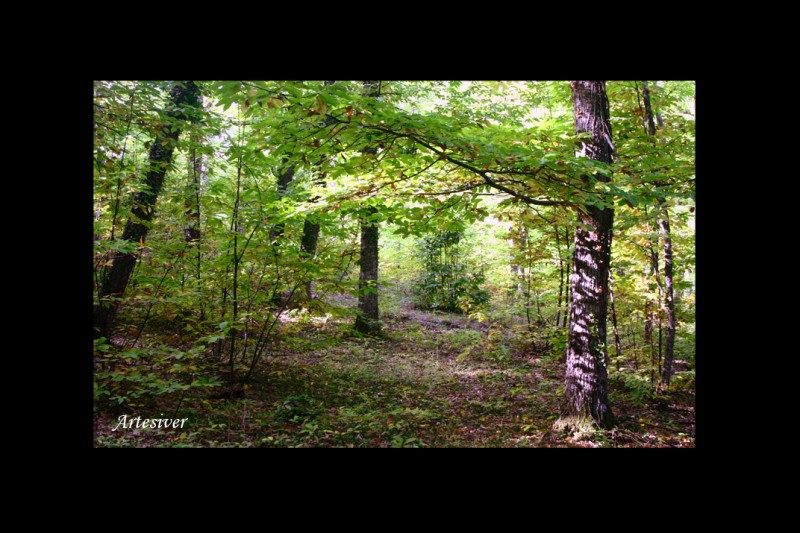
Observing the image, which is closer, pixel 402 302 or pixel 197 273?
pixel 197 273

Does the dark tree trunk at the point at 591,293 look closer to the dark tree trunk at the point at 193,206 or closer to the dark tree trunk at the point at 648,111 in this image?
the dark tree trunk at the point at 648,111

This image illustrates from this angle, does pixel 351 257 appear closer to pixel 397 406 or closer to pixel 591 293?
pixel 397 406

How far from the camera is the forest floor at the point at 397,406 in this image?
3587mm

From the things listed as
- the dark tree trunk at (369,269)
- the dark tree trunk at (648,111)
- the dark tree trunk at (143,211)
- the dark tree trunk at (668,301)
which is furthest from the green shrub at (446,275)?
the dark tree trunk at (143,211)

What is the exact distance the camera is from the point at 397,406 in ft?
14.9

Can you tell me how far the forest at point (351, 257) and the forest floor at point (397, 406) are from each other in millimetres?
27

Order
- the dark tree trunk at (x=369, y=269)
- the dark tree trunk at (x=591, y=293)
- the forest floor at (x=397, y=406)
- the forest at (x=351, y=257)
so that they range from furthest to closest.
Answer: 1. the dark tree trunk at (x=369, y=269)
2. the dark tree trunk at (x=591, y=293)
3. the forest floor at (x=397, y=406)
4. the forest at (x=351, y=257)

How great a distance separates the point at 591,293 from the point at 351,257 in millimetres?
2558

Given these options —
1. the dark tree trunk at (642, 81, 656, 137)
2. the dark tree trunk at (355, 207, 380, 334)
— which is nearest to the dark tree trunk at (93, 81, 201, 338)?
the dark tree trunk at (355, 207, 380, 334)
